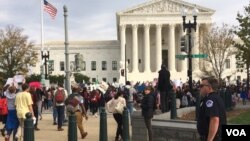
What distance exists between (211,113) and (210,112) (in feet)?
0.07

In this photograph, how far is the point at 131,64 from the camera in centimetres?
10525

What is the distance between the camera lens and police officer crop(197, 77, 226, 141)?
756cm

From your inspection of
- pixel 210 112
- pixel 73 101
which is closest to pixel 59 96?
pixel 73 101

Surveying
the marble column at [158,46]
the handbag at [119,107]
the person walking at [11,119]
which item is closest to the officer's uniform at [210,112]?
the person walking at [11,119]

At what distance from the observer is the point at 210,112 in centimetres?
760

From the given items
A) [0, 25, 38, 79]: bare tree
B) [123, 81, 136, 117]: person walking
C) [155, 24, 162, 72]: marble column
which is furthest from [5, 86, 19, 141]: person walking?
[155, 24, 162, 72]: marble column

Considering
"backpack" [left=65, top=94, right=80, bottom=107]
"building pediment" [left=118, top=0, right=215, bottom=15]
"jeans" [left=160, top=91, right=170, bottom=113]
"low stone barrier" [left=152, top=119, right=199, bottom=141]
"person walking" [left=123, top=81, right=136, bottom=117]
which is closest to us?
"low stone barrier" [left=152, top=119, right=199, bottom=141]

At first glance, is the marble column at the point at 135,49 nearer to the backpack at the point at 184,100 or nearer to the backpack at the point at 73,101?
the backpack at the point at 184,100

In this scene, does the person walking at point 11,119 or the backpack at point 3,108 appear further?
the backpack at point 3,108

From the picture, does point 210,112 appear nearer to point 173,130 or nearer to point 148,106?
point 173,130

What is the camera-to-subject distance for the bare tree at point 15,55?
73125 mm

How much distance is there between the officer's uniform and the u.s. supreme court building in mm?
90185

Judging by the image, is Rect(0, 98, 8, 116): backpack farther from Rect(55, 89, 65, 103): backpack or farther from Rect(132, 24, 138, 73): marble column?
Rect(132, 24, 138, 73): marble column

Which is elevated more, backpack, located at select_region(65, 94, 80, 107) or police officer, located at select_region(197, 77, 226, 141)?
police officer, located at select_region(197, 77, 226, 141)
